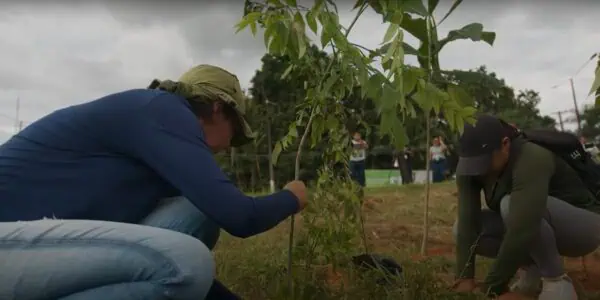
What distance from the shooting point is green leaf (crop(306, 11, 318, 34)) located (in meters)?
1.57

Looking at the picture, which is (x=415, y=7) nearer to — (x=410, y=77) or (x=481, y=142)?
(x=410, y=77)

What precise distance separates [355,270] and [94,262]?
1028 mm

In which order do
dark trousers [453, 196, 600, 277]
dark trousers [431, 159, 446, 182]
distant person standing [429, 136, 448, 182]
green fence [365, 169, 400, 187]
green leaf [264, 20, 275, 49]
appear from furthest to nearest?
green fence [365, 169, 400, 187]
dark trousers [431, 159, 446, 182]
distant person standing [429, 136, 448, 182]
dark trousers [453, 196, 600, 277]
green leaf [264, 20, 275, 49]

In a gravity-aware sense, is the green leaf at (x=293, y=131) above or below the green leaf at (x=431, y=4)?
below

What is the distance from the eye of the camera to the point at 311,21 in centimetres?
157

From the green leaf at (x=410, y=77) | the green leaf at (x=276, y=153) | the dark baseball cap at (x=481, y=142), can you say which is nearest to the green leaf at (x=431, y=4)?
the green leaf at (x=410, y=77)

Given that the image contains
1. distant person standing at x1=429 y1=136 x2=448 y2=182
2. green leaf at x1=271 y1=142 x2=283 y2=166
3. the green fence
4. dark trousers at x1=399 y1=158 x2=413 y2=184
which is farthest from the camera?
the green fence

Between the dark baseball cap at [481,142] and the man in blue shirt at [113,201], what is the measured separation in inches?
38.3

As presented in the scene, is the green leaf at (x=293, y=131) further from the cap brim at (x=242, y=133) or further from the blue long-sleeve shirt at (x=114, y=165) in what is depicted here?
the blue long-sleeve shirt at (x=114, y=165)

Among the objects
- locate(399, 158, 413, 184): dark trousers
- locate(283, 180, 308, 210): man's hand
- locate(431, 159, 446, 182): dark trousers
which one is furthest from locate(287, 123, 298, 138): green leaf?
locate(399, 158, 413, 184): dark trousers

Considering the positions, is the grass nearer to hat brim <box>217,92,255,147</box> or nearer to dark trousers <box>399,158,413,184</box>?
hat brim <box>217,92,255,147</box>

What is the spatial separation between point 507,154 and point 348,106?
640 millimetres

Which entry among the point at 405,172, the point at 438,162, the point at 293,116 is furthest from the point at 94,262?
the point at 405,172

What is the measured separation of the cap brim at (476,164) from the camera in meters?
2.33
